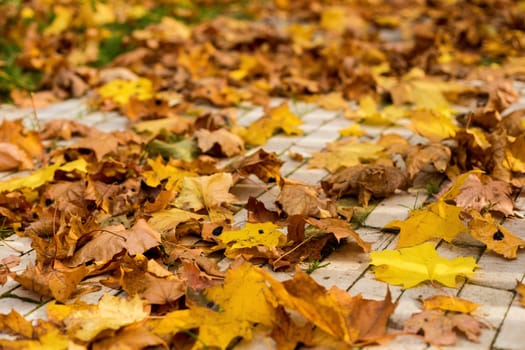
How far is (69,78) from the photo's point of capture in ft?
15.3

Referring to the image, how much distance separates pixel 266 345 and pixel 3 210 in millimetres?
1367

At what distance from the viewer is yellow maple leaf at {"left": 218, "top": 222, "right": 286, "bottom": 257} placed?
2.49 meters

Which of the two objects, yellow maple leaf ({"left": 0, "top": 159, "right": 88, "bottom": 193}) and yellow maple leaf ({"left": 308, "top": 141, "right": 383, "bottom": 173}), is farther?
yellow maple leaf ({"left": 308, "top": 141, "right": 383, "bottom": 173})

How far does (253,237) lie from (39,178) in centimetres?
108

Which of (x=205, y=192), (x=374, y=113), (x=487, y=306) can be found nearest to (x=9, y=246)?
(x=205, y=192)

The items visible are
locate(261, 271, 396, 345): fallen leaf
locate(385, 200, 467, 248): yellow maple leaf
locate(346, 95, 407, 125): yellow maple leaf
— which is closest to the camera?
locate(261, 271, 396, 345): fallen leaf

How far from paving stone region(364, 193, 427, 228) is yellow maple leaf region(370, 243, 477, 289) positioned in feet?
1.16

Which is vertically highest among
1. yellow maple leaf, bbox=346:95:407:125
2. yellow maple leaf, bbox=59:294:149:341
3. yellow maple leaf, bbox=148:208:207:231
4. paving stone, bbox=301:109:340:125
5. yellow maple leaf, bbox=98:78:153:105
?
yellow maple leaf, bbox=59:294:149:341

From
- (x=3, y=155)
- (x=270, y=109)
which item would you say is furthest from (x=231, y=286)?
(x=270, y=109)

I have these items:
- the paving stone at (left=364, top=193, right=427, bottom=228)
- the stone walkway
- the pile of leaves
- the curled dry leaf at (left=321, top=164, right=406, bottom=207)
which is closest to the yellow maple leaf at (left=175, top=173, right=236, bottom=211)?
the pile of leaves

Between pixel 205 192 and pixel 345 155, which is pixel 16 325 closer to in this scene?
pixel 205 192

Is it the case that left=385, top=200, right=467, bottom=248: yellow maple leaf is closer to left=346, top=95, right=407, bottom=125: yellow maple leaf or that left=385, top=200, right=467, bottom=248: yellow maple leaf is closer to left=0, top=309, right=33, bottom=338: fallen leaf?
left=0, top=309, right=33, bottom=338: fallen leaf

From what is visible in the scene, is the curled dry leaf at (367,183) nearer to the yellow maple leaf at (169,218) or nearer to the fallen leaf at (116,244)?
the yellow maple leaf at (169,218)

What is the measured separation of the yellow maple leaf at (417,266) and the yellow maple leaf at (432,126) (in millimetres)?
974
